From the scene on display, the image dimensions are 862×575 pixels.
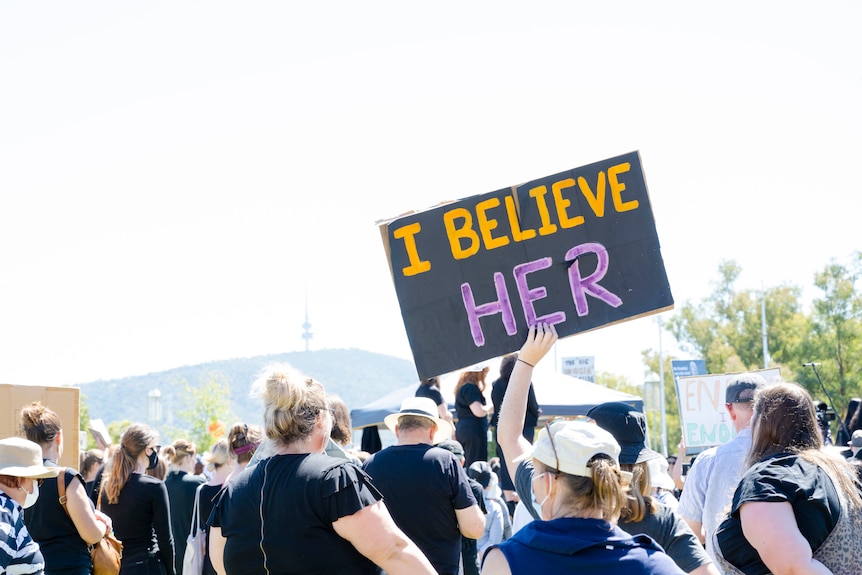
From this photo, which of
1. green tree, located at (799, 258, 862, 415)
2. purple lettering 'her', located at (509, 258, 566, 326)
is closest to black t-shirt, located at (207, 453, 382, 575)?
purple lettering 'her', located at (509, 258, 566, 326)

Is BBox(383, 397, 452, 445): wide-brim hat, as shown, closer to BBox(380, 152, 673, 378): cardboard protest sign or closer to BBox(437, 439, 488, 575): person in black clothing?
BBox(380, 152, 673, 378): cardboard protest sign

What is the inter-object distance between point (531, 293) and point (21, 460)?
2729mm

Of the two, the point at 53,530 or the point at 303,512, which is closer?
the point at 303,512

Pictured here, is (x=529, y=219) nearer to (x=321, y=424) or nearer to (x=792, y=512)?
(x=321, y=424)

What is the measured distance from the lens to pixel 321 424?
A: 3734mm

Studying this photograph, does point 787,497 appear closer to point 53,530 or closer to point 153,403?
point 53,530

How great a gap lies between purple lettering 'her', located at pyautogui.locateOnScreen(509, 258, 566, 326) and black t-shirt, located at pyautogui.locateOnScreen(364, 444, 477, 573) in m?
1.14

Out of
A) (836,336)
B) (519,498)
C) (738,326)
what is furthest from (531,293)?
(738,326)

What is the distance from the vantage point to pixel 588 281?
4855 mm

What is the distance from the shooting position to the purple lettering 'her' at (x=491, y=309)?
4801 mm

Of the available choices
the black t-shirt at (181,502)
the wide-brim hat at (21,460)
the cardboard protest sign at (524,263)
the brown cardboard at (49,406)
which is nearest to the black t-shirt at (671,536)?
the cardboard protest sign at (524,263)

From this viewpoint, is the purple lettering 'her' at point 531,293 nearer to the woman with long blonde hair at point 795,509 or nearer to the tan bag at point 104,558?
the woman with long blonde hair at point 795,509

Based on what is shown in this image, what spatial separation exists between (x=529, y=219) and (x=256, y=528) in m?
2.19

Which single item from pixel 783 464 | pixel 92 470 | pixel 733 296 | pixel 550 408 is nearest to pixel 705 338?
pixel 733 296
